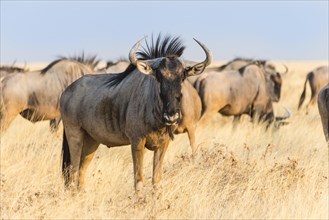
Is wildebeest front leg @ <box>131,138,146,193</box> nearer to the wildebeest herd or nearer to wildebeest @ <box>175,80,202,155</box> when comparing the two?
the wildebeest herd

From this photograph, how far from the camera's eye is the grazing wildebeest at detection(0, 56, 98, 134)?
11.7 metres

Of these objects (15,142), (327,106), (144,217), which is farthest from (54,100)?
(144,217)

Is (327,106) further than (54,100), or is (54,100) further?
(54,100)

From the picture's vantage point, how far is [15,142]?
9641mm

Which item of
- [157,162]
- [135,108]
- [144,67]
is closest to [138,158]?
[157,162]

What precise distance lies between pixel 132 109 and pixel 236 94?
7271 mm

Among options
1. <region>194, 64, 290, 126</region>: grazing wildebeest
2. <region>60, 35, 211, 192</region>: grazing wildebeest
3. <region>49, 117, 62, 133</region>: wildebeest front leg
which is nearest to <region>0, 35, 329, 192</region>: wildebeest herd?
<region>60, 35, 211, 192</region>: grazing wildebeest

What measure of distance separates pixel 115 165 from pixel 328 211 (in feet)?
9.26

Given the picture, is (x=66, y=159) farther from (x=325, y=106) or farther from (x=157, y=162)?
(x=325, y=106)

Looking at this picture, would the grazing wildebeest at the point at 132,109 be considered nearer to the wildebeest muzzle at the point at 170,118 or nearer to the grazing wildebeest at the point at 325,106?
the wildebeest muzzle at the point at 170,118

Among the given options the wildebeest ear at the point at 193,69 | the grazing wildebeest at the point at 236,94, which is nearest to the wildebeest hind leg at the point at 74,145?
the wildebeest ear at the point at 193,69

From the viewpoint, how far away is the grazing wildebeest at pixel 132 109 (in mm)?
6137

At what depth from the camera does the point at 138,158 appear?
6.55 m

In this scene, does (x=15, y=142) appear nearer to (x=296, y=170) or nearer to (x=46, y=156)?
(x=46, y=156)
